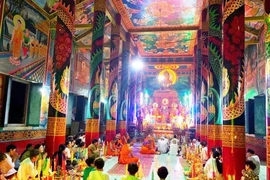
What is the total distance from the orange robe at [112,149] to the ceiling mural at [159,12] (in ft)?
22.1

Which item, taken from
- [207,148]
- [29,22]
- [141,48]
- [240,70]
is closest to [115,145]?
[207,148]

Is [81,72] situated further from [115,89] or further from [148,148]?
[148,148]

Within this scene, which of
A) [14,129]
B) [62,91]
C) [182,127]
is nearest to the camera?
[62,91]

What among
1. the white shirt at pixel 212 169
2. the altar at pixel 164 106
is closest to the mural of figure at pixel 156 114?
the altar at pixel 164 106

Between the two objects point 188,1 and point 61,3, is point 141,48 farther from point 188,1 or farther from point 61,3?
point 61,3

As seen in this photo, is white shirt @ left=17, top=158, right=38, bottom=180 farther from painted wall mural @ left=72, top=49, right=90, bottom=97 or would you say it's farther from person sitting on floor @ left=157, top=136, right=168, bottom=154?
painted wall mural @ left=72, top=49, right=90, bottom=97

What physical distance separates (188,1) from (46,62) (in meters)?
7.04

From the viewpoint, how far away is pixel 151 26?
13.9m

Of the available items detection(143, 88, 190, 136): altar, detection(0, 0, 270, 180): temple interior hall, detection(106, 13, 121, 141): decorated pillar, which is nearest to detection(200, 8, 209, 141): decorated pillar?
detection(0, 0, 270, 180): temple interior hall

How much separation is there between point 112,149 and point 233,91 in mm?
6726

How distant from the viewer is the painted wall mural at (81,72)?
13852mm

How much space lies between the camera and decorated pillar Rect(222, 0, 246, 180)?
484 cm

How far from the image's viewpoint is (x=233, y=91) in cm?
515

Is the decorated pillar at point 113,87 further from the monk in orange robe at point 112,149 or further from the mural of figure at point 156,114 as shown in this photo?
the mural of figure at point 156,114
